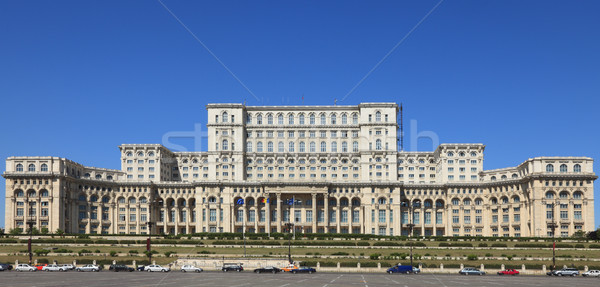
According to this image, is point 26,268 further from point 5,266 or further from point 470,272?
point 470,272

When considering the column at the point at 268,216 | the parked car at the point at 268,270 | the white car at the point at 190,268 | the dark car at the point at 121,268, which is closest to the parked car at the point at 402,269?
the parked car at the point at 268,270

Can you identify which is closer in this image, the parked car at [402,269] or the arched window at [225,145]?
the parked car at [402,269]

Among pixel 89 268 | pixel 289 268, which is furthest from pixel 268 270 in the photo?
pixel 89 268

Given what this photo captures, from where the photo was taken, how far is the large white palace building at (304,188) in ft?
525

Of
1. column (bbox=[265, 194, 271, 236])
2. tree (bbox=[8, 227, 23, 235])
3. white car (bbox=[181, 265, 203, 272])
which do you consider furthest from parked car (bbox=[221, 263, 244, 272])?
column (bbox=[265, 194, 271, 236])

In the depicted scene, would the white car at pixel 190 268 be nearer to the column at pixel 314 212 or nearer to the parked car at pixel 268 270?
the parked car at pixel 268 270

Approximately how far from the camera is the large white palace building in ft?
525

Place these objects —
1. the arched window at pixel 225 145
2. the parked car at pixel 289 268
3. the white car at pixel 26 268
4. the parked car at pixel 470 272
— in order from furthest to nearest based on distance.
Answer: the arched window at pixel 225 145, the parked car at pixel 289 268, the parked car at pixel 470 272, the white car at pixel 26 268

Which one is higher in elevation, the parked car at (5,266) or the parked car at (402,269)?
the parked car at (5,266)

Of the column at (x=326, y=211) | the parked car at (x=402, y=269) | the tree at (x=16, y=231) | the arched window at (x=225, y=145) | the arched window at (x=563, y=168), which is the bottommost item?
the parked car at (x=402, y=269)

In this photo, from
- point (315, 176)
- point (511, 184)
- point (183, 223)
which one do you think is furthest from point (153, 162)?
point (511, 184)

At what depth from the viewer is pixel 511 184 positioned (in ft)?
561

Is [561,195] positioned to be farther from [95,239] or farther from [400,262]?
[95,239]

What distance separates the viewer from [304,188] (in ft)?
568
